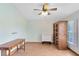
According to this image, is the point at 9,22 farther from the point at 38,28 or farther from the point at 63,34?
the point at 38,28

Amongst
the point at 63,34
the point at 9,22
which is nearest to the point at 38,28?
the point at 63,34

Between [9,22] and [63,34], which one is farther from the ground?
[9,22]

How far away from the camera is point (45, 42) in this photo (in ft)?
19.9

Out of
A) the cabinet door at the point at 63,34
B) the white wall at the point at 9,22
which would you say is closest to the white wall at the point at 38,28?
the white wall at the point at 9,22

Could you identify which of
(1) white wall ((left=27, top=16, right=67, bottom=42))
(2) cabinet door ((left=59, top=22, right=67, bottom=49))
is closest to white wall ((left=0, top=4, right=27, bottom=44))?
(1) white wall ((left=27, top=16, right=67, bottom=42))

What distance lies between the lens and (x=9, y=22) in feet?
12.6

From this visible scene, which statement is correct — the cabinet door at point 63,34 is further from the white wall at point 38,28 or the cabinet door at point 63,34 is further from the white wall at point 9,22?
the white wall at point 9,22

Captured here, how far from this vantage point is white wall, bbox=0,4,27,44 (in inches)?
138

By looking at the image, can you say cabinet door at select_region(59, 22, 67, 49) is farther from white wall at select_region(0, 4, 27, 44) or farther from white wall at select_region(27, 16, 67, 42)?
white wall at select_region(0, 4, 27, 44)

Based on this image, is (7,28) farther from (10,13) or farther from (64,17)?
(64,17)

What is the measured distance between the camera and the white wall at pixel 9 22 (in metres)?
3.49

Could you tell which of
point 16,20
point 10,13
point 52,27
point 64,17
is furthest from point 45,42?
point 10,13

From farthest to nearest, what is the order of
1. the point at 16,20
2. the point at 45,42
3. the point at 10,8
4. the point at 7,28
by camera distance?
1. the point at 45,42
2. the point at 16,20
3. the point at 7,28
4. the point at 10,8

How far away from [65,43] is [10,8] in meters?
2.45
